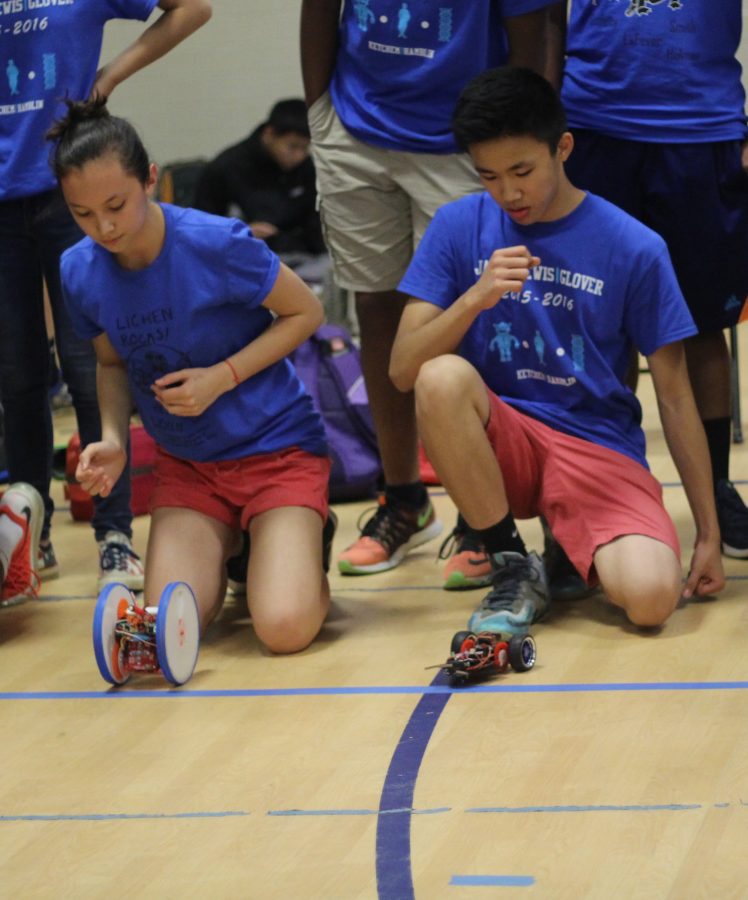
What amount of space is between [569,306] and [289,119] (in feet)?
10.5

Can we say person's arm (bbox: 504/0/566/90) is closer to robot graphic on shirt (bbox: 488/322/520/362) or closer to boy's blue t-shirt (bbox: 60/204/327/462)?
robot graphic on shirt (bbox: 488/322/520/362)

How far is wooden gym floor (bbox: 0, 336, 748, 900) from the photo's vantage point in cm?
175

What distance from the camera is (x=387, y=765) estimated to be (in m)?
2.07

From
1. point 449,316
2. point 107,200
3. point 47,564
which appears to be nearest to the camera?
point 107,200

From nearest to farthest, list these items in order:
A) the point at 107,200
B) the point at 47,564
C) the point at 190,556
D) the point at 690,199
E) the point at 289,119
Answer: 1. the point at 107,200
2. the point at 190,556
3. the point at 690,199
4. the point at 47,564
5. the point at 289,119

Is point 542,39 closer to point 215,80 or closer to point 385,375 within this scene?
point 385,375

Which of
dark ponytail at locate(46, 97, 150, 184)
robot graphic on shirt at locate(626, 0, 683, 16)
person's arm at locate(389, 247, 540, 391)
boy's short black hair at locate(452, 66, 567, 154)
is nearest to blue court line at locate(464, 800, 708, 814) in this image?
person's arm at locate(389, 247, 540, 391)

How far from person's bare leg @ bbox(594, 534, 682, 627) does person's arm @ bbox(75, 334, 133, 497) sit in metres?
0.86

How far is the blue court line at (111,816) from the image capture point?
1944 millimetres

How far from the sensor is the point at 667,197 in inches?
111

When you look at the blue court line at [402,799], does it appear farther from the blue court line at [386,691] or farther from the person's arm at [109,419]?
the person's arm at [109,419]

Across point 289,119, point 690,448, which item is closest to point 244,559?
point 690,448

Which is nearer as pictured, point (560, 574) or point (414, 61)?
point (560, 574)

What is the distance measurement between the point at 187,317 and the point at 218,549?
0.44 m
